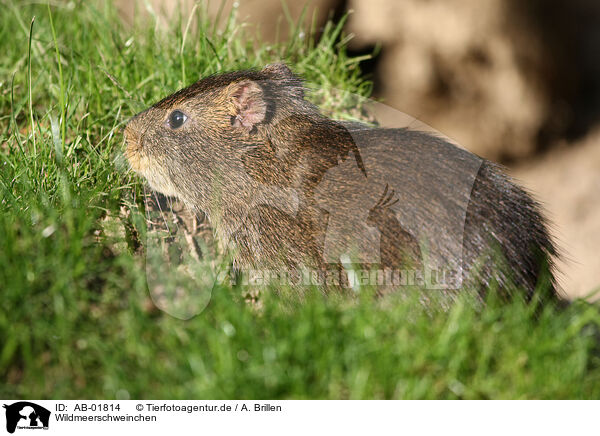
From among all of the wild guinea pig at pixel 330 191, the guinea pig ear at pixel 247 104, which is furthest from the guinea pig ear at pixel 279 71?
the guinea pig ear at pixel 247 104

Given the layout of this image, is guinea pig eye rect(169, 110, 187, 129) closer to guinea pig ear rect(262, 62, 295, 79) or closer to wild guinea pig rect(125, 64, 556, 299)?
wild guinea pig rect(125, 64, 556, 299)

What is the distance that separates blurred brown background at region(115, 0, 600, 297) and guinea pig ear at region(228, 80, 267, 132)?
8.86ft

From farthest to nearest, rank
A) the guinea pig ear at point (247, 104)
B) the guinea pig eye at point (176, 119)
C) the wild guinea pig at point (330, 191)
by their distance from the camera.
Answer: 1. the guinea pig eye at point (176, 119)
2. the guinea pig ear at point (247, 104)
3. the wild guinea pig at point (330, 191)

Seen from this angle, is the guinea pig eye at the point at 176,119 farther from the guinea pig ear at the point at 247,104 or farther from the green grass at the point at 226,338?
the green grass at the point at 226,338

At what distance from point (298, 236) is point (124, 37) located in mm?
2597

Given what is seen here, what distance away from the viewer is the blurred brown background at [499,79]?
657 centimetres

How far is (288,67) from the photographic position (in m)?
3.77

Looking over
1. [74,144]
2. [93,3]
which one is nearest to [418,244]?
[74,144]

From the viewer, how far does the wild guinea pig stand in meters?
3.01

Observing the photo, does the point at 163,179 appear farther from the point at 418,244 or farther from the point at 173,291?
the point at 418,244
